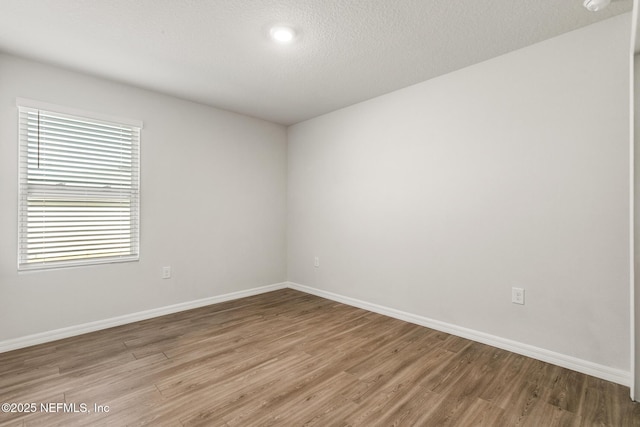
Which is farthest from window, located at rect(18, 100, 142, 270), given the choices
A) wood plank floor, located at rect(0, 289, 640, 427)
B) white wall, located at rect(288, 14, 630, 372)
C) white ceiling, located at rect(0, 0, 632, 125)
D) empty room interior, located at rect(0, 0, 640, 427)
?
white wall, located at rect(288, 14, 630, 372)

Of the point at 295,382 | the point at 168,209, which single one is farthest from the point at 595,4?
the point at 168,209

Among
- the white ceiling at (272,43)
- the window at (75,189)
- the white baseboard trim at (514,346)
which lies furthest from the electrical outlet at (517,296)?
the window at (75,189)

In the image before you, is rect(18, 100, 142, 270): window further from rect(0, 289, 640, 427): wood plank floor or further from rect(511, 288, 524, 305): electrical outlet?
rect(511, 288, 524, 305): electrical outlet

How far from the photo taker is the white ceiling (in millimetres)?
1982

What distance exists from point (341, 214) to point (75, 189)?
2.77 m

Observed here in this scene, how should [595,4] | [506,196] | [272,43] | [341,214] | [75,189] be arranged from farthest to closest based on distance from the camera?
1. [341,214]
2. [75,189]
3. [506,196]
4. [272,43]
5. [595,4]

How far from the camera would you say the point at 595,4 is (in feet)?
6.19

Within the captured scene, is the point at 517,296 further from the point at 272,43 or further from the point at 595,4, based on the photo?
the point at 272,43

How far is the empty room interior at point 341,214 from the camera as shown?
194 centimetres

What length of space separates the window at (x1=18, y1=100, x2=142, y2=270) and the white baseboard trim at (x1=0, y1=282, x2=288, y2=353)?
0.59 meters

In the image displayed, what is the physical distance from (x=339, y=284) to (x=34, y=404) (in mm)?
2886

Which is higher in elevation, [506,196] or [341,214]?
[506,196]

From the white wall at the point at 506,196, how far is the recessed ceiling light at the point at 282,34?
147 cm

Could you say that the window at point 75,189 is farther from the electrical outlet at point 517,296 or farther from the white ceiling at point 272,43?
the electrical outlet at point 517,296
